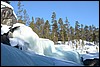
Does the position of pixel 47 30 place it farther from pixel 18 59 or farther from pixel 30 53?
pixel 18 59

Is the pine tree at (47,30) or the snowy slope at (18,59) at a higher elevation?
the snowy slope at (18,59)

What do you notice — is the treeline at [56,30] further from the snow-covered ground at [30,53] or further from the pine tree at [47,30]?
the snow-covered ground at [30,53]

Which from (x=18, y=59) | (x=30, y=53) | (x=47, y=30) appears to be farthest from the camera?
(x=47, y=30)

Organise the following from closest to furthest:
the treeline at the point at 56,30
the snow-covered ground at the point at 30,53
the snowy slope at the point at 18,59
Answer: the snowy slope at the point at 18,59
the snow-covered ground at the point at 30,53
the treeline at the point at 56,30

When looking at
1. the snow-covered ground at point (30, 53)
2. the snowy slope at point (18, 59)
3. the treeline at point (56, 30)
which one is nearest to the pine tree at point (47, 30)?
the treeline at point (56, 30)

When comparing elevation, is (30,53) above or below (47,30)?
above

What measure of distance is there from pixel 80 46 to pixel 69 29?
285 inches

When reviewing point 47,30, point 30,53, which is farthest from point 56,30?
point 30,53

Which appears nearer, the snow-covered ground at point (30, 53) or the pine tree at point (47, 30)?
the snow-covered ground at point (30, 53)

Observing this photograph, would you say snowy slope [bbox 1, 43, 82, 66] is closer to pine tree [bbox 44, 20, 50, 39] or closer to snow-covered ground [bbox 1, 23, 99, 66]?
snow-covered ground [bbox 1, 23, 99, 66]

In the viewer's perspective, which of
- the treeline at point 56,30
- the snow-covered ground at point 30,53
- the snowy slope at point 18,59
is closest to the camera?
the snowy slope at point 18,59

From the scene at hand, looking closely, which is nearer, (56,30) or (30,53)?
(30,53)

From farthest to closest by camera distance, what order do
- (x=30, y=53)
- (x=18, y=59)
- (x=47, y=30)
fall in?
(x=47, y=30) < (x=30, y=53) < (x=18, y=59)

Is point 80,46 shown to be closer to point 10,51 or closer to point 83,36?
point 83,36
